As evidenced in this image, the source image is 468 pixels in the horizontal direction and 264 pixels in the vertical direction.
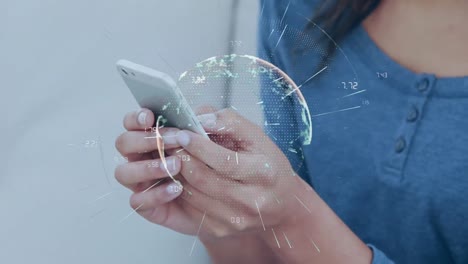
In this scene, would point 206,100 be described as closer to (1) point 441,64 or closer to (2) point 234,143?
(2) point 234,143

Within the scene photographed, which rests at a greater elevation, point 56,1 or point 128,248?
point 56,1

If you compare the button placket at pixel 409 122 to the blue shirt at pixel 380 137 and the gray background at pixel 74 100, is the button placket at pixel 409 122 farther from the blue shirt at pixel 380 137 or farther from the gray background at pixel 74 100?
the gray background at pixel 74 100

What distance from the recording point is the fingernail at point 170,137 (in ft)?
1.07

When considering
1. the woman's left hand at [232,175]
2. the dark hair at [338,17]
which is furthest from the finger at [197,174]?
the dark hair at [338,17]

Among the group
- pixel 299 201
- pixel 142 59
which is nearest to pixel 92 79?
pixel 142 59

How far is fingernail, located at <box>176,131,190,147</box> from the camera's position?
321 millimetres

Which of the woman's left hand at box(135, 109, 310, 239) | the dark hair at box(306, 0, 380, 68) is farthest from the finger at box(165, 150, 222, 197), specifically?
the dark hair at box(306, 0, 380, 68)

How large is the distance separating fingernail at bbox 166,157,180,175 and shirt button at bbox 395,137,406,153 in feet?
0.50

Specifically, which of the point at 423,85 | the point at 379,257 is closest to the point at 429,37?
the point at 423,85

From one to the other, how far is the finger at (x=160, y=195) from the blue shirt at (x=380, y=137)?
7 cm

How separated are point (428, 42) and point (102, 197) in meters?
0.23

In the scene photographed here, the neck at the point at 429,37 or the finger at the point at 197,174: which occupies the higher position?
the neck at the point at 429,37

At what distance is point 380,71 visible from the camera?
40 centimetres

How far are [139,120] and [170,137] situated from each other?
0.02 m
